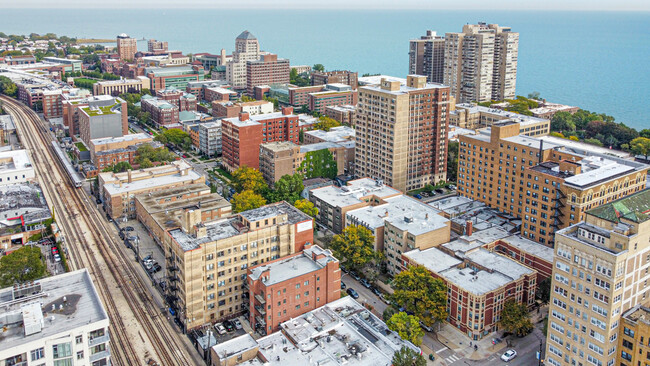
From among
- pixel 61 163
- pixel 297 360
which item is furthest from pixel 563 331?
pixel 61 163

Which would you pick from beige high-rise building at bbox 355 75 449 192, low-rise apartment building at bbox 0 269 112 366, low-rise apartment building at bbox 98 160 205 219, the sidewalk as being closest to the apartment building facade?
beige high-rise building at bbox 355 75 449 192

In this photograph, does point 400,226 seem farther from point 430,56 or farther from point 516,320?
point 430,56

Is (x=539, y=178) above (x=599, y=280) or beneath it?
above

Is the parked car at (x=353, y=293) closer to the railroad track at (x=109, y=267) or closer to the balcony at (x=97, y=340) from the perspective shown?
the railroad track at (x=109, y=267)

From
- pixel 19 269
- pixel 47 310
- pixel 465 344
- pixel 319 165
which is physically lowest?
pixel 465 344

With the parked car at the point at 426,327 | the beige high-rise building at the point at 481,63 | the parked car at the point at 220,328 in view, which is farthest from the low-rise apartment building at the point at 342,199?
the beige high-rise building at the point at 481,63

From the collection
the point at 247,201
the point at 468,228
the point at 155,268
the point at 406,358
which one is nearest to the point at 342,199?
the point at 247,201

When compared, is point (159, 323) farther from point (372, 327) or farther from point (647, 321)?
point (647, 321)
